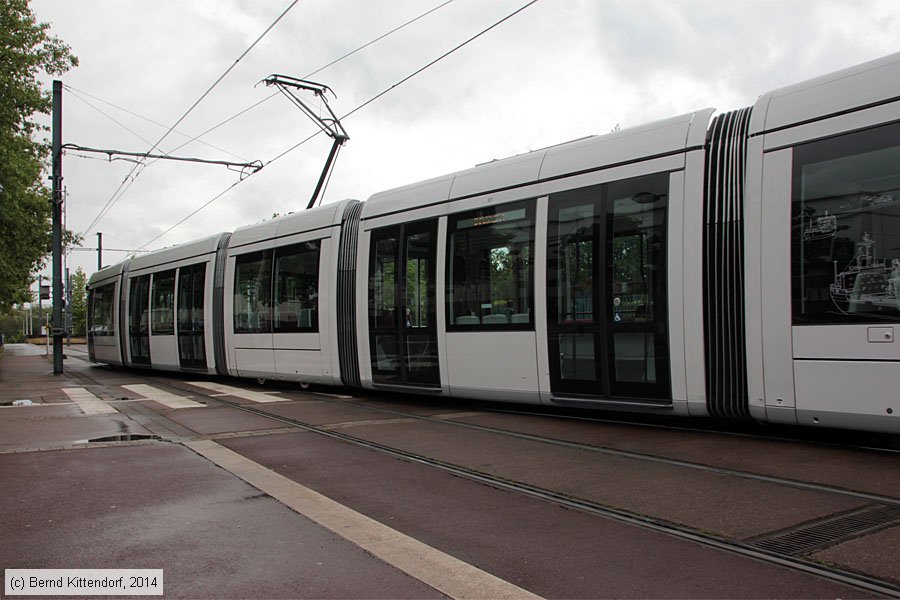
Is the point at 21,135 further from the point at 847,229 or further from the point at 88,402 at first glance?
the point at 847,229

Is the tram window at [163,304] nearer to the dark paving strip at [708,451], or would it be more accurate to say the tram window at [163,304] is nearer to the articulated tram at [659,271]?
the articulated tram at [659,271]

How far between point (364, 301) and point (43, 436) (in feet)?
15.5

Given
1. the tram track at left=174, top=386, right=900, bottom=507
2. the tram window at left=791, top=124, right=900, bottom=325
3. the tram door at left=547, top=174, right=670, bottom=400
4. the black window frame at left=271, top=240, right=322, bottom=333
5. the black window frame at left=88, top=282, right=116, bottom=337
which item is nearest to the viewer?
Answer: the tram track at left=174, top=386, right=900, bottom=507

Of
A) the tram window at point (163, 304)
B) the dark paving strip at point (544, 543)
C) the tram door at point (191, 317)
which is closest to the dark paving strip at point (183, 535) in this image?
the dark paving strip at point (544, 543)

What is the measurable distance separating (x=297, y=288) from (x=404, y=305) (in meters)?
3.13

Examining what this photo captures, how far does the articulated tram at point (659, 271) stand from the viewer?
563 cm

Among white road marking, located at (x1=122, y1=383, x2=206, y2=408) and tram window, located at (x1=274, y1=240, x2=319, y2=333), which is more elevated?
tram window, located at (x1=274, y1=240, x2=319, y2=333)

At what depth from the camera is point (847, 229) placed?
570 centimetres

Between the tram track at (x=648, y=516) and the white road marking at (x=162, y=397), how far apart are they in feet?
10.9

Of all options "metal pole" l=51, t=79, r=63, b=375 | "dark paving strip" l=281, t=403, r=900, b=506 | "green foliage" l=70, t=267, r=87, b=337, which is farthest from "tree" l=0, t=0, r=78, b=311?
"green foliage" l=70, t=267, r=87, b=337

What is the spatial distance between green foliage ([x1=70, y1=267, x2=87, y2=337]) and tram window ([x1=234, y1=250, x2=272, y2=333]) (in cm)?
7900

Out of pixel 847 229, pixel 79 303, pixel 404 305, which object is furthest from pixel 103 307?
pixel 79 303

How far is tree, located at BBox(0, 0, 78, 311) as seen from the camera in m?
17.1

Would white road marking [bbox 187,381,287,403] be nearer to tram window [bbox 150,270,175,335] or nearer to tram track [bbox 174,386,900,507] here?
tram track [bbox 174,386,900,507]
